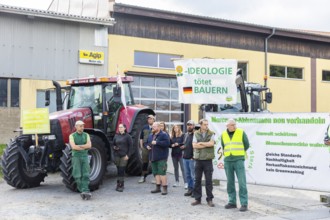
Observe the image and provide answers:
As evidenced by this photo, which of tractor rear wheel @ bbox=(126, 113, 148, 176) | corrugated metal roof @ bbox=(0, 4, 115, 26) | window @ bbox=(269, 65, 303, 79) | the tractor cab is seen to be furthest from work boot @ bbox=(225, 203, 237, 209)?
window @ bbox=(269, 65, 303, 79)

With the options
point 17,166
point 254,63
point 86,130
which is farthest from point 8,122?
point 254,63

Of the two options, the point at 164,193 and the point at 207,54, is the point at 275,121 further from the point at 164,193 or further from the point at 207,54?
the point at 207,54

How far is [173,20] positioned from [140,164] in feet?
38.0

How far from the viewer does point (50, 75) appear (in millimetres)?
18938

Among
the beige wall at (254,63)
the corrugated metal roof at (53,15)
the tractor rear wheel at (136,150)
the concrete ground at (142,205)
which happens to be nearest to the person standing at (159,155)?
the concrete ground at (142,205)

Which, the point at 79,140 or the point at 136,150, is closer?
the point at 79,140

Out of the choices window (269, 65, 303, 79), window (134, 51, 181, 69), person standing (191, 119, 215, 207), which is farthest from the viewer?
window (269, 65, 303, 79)

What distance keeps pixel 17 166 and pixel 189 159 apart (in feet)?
12.9

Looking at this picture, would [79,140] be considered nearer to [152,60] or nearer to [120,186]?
[120,186]

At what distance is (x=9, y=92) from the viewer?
18281mm

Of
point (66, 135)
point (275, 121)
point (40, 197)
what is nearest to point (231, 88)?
point (275, 121)

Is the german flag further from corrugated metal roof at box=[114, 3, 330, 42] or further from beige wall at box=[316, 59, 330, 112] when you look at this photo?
beige wall at box=[316, 59, 330, 112]

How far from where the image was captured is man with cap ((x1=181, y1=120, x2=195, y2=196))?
9.83m

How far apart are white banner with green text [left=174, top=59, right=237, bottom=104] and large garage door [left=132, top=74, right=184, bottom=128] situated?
10.7 m
